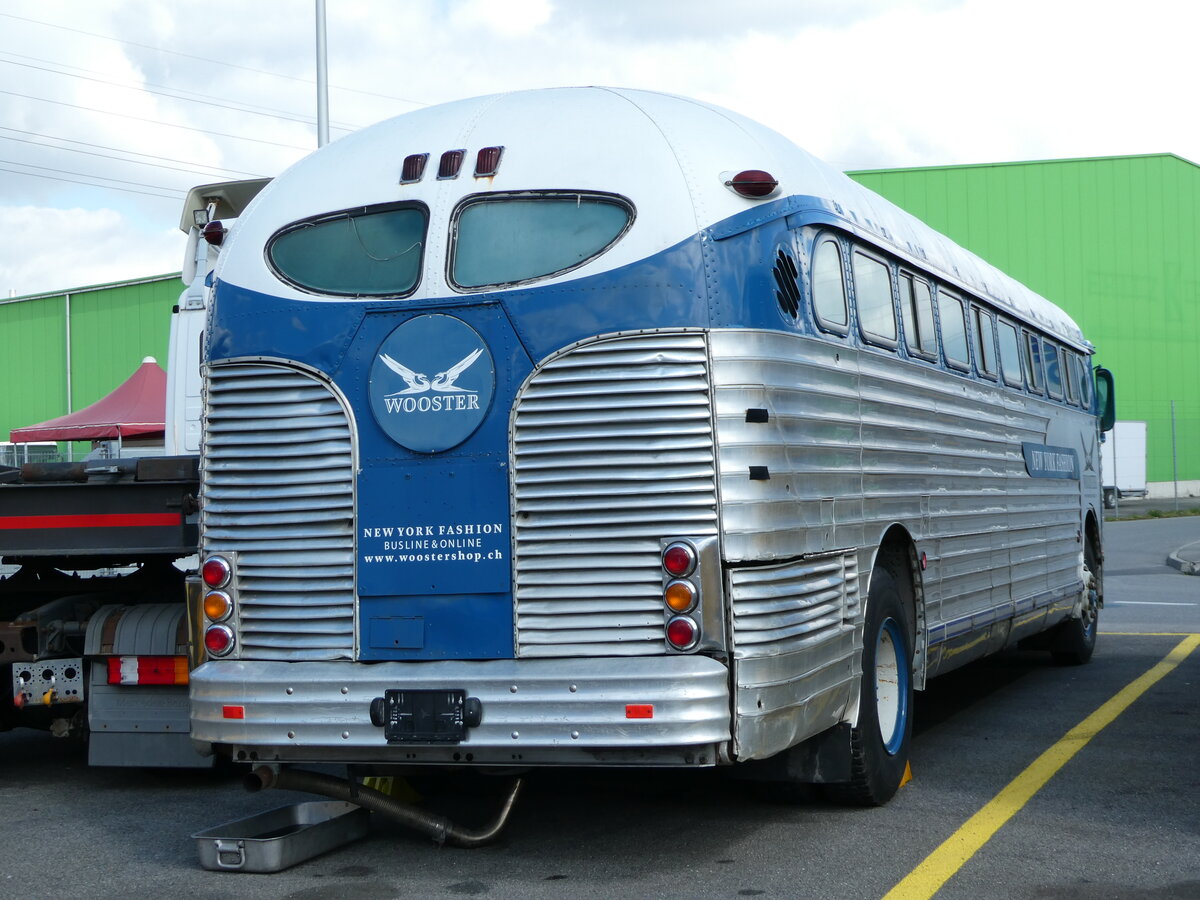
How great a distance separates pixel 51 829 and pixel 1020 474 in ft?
21.4

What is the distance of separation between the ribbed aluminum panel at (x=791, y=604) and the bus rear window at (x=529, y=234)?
1413 mm

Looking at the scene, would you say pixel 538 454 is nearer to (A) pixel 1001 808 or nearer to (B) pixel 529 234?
(B) pixel 529 234

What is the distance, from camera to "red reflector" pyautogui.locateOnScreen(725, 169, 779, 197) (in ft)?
19.6

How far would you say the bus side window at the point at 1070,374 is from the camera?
40.5 ft

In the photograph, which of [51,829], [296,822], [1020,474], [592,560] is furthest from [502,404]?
[1020,474]

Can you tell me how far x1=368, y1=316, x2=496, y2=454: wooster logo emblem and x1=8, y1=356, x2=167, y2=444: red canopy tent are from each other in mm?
10177

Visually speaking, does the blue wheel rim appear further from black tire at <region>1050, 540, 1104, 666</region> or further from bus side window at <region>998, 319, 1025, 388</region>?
black tire at <region>1050, 540, 1104, 666</region>

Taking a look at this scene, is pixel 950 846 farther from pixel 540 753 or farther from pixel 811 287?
pixel 811 287

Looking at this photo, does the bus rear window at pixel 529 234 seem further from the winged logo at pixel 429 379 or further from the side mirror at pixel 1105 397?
the side mirror at pixel 1105 397

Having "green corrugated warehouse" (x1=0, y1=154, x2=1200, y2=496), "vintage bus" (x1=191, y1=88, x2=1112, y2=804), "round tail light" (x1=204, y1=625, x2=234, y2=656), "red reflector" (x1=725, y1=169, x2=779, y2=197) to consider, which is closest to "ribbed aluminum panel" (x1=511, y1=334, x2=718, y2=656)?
"vintage bus" (x1=191, y1=88, x2=1112, y2=804)

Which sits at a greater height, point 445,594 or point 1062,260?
point 1062,260

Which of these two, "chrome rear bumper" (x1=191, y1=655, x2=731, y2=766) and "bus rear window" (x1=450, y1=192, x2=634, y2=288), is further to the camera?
"bus rear window" (x1=450, y1=192, x2=634, y2=288)

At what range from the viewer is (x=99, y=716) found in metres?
7.75

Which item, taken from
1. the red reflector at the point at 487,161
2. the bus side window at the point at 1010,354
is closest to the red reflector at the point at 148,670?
the red reflector at the point at 487,161
